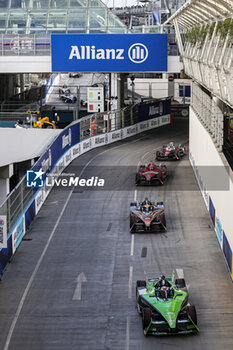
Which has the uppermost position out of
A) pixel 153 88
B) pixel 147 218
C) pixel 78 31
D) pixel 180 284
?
pixel 78 31

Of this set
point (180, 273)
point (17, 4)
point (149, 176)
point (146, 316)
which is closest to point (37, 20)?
point (17, 4)

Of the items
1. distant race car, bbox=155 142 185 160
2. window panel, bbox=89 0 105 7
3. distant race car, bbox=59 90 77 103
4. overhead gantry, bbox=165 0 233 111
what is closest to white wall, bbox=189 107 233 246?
distant race car, bbox=155 142 185 160

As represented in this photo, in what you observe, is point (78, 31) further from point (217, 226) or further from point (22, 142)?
point (217, 226)

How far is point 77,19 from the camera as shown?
51.5 m

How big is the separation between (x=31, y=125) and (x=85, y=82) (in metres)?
24.8

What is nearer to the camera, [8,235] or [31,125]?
[8,235]

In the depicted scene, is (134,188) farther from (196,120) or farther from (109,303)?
(109,303)

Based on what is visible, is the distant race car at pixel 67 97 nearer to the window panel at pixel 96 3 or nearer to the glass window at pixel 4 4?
the glass window at pixel 4 4

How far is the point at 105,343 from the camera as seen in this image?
17406mm

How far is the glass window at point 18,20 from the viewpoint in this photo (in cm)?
5172

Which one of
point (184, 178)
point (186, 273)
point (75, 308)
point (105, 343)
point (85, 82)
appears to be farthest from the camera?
point (85, 82)

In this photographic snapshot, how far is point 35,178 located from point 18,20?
2545 centimetres

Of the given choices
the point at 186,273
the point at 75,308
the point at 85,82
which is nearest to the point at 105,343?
the point at 75,308

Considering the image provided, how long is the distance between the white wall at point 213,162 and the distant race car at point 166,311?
4.10m
